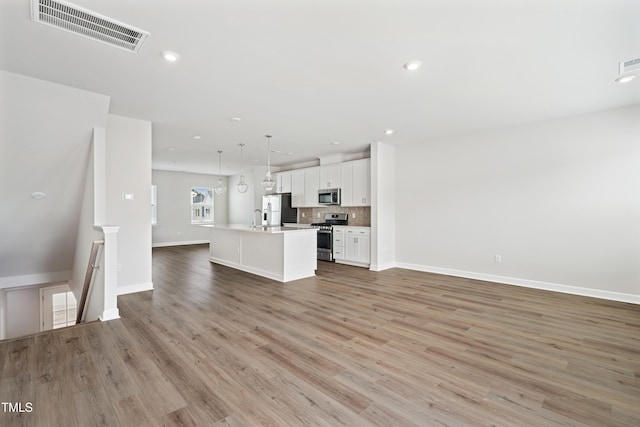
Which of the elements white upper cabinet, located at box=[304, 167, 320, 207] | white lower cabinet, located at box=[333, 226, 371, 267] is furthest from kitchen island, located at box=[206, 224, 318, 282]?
white upper cabinet, located at box=[304, 167, 320, 207]

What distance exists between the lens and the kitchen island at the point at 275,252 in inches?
198

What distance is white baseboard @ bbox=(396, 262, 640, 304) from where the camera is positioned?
157 inches

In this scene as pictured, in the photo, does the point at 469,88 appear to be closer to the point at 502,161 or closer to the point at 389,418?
the point at 502,161

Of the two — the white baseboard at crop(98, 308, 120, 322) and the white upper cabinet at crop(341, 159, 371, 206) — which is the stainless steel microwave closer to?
the white upper cabinet at crop(341, 159, 371, 206)

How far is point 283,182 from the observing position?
28.1 feet

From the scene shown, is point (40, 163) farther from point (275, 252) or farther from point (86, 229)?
point (275, 252)

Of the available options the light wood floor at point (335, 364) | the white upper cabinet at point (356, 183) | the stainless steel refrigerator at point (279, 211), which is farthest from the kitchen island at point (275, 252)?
the stainless steel refrigerator at point (279, 211)

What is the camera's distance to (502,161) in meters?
4.95

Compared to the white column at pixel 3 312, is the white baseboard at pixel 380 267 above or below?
above

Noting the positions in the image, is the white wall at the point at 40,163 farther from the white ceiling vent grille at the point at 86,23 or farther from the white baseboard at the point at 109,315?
the white baseboard at the point at 109,315

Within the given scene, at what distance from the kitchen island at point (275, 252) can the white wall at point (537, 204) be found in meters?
2.35

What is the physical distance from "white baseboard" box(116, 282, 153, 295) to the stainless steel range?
146 inches

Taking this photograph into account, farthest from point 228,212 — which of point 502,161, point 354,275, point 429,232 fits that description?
point 502,161

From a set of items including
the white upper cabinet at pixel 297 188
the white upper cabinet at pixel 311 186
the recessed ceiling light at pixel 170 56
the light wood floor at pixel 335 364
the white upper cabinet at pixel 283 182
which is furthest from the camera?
the white upper cabinet at pixel 283 182
